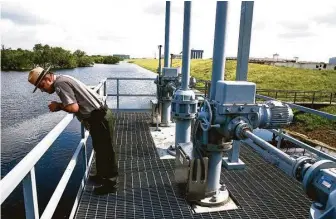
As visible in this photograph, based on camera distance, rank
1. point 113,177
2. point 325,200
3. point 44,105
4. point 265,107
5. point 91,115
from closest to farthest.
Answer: point 325,200, point 265,107, point 91,115, point 113,177, point 44,105

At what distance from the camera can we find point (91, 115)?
10.4 ft

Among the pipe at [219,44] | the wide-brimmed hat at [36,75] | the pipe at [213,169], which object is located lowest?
the pipe at [213,169]

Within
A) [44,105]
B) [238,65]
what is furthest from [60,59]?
[238,65]

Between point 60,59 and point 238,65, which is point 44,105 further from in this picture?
point 60,59

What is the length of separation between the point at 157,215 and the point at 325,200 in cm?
225

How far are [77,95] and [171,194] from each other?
5.66 ft

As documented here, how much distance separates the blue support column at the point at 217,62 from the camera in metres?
3.18

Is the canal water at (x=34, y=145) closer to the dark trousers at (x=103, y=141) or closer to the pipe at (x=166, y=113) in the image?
the pipe at (x=166, y=113)

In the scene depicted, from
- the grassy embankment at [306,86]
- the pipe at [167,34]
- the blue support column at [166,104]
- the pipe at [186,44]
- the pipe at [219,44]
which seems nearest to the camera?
the pipe at [219,44]

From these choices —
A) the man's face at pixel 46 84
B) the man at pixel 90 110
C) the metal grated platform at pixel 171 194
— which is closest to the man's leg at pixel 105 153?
the man at pixel 90 110

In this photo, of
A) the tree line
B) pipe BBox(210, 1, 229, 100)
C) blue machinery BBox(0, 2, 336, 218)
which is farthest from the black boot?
the tree line

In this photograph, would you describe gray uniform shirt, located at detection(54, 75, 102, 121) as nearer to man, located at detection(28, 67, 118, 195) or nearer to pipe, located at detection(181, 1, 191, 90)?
man, located at detection(28, 67, 118, 195)

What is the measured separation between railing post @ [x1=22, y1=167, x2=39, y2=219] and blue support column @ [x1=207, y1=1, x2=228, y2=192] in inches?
83.4

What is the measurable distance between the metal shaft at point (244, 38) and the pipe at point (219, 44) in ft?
2.73
